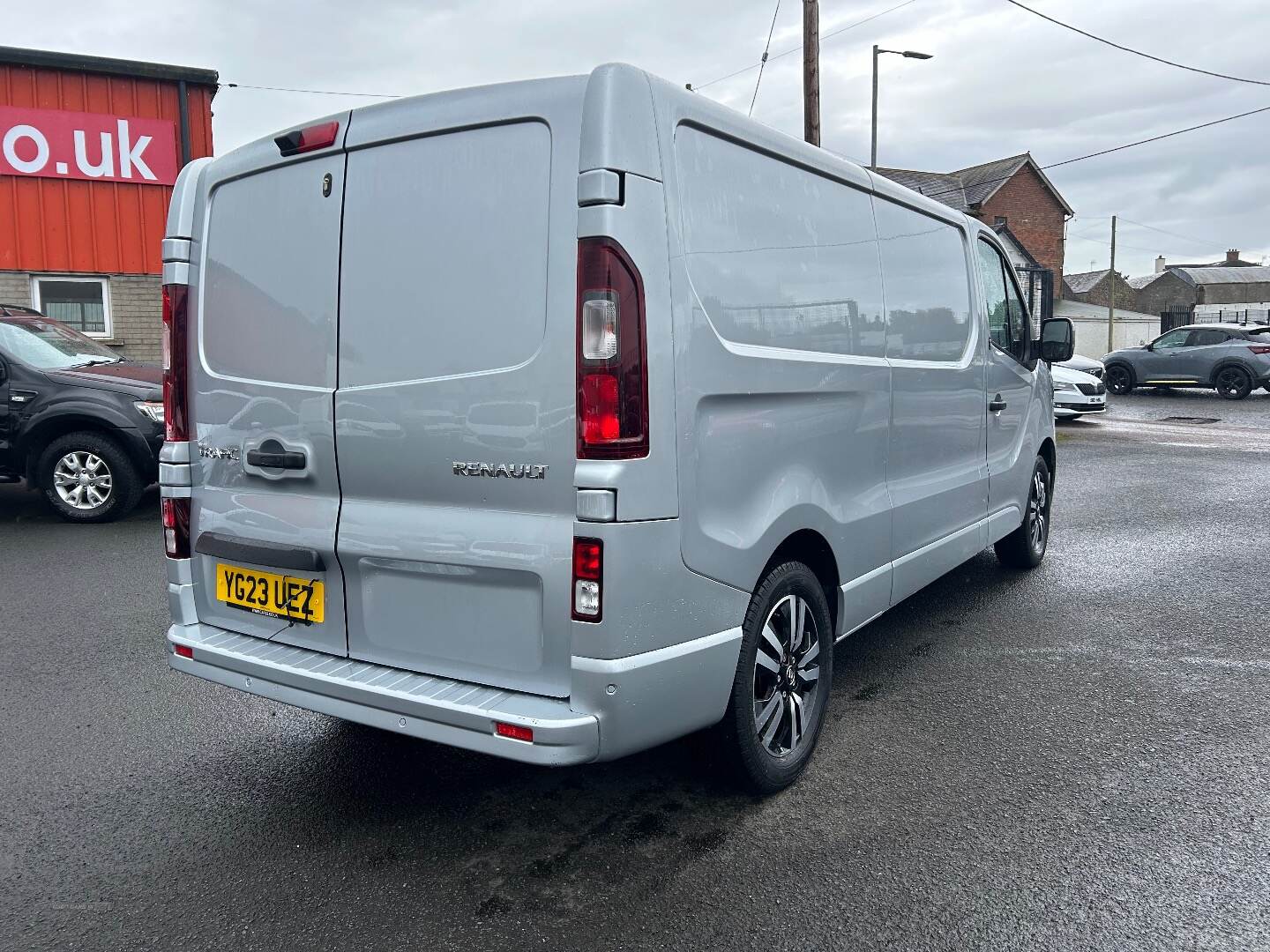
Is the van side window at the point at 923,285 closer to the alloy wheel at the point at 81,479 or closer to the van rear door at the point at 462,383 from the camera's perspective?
the van rear door at the point at 462,383

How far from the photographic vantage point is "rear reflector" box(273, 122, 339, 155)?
3111 mm

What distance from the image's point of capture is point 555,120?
267 cm

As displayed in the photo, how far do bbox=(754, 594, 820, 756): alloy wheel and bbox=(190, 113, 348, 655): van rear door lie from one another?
1.32m

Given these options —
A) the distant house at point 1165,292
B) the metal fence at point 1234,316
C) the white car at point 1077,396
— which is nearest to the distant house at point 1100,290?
the distant house at point 1165,292

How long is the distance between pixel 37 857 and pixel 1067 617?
15.6 ft

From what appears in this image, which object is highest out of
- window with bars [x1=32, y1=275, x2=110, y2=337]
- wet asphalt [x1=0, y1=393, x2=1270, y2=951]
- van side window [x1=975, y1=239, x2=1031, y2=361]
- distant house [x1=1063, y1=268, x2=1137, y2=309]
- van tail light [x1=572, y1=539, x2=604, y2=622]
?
distant house [x1=1063, y1=268, x2=1137, y2=309]

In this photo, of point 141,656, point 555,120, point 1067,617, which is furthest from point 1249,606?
point 141,656

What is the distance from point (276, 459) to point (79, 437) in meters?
6.08

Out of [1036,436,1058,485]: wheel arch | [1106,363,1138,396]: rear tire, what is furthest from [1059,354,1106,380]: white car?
[1036,436,1058,485]: wheel arch

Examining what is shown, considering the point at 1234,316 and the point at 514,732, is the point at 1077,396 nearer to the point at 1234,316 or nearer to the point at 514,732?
the point at 514,732

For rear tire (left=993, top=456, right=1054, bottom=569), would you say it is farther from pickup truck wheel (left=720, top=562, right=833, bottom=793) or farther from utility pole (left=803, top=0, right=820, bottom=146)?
utility pole (left=803, top=0, right=820, bottom=146)

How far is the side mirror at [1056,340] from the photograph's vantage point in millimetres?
5875

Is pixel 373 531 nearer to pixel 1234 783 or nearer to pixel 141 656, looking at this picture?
pixel 141 656

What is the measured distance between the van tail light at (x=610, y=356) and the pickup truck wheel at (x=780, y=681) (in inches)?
31.8
